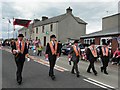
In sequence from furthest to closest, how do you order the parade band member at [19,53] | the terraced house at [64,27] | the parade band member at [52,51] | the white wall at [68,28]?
the white wall at [68,28], the terraced house at [64,27], the parade band member at [52,51], the parade band member at [19,53]

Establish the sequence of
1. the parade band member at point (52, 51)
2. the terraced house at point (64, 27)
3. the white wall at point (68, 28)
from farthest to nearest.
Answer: the white wall at point (68, 28), the terraced house at point (64, 27), the parade band member at point (52, 51)

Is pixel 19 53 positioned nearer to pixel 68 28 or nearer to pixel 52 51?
pixel 52 51

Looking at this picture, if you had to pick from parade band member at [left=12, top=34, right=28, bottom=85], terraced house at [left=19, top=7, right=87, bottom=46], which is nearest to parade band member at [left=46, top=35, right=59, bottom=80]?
parade band member at [left=12, top=34, right=28, bottom=85]

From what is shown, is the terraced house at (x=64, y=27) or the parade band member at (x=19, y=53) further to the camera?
the terraced house at (x=64, y=27)

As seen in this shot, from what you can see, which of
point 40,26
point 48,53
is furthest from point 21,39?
point 40,26

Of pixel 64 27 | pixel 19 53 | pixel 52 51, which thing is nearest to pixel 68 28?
pixel 64 27

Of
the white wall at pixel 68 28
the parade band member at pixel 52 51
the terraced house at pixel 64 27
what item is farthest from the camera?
the white wall at pixel 68 28

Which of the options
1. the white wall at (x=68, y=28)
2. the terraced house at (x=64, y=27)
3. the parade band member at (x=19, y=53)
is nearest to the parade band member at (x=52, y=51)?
the parade band member at (x=19, y=53)

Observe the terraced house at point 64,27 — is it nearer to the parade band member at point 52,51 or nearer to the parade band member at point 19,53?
the parade band member at point 52,51

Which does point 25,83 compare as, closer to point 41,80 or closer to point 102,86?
point 41,80

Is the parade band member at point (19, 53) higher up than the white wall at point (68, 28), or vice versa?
the white wall at point (68, 28)

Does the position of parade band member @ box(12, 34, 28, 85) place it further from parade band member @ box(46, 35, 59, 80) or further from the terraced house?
the terraced house

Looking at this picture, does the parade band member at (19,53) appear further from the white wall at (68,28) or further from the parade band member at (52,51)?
the white wall at (68,28)

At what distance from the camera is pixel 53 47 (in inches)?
397
